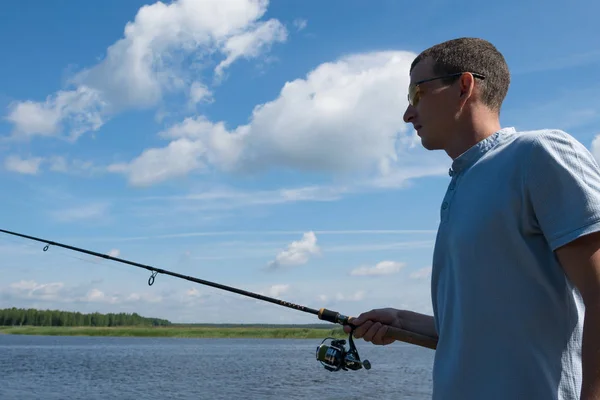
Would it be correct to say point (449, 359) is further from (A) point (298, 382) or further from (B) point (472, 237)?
(A) point (298, 382)

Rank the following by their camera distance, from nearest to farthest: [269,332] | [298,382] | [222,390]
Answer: [222,390]
[298,382]
[269,332]

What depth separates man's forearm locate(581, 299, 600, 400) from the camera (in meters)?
1.50

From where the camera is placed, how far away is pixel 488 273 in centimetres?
172

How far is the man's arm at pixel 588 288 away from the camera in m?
1.50

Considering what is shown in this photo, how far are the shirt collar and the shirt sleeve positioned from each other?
0.67 ft

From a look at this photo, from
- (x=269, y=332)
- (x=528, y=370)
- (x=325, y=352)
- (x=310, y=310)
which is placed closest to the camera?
(x=528, y=370)

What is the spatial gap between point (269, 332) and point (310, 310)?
13813 cm

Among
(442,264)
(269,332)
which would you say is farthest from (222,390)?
(269,332)

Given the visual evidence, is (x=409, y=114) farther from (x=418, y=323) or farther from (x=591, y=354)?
(x=591, y=354)

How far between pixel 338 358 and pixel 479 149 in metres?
2.55

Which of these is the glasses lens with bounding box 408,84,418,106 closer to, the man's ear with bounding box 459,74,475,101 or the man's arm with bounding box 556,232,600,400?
the man's ear with bounding box 459,74,475,101

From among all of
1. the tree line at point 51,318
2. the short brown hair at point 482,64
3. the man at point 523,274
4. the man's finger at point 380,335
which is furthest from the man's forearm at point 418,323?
the tree line at point 51,318

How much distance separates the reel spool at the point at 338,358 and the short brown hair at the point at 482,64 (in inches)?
93.4

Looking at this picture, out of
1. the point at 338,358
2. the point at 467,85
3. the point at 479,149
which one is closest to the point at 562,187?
the point at 479,149
